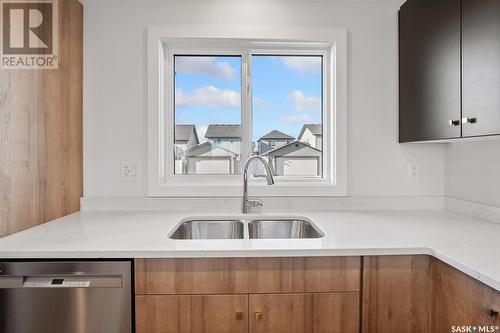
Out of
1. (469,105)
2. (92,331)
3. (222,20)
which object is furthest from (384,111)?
(92,331)

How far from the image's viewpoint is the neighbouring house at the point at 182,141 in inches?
79.4

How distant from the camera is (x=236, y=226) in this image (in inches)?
70.5

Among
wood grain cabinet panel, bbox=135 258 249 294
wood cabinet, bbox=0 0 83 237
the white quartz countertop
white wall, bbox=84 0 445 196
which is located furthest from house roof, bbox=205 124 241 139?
wood grain cabinet panel, bbox=135 258 249 294

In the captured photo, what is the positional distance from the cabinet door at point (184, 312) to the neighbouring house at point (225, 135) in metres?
1.07

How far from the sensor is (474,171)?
5.58 feet

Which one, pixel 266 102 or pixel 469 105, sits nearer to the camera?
pixel 469 105

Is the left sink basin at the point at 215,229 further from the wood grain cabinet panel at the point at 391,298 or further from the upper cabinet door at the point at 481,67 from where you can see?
the upper cabinet door at the point at 481,67

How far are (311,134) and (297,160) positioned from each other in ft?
0.66

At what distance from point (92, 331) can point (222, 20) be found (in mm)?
1765

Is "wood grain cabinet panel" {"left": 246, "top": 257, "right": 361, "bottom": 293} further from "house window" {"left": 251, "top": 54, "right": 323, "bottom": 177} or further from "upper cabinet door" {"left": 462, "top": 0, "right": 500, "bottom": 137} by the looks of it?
"house window" {"left": 251, "top": 54, "right": 323, "bottom": 177}

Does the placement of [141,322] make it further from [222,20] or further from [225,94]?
[222,20]

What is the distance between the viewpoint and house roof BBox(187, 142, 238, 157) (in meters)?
2.03

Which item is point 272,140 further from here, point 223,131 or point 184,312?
point 184,312

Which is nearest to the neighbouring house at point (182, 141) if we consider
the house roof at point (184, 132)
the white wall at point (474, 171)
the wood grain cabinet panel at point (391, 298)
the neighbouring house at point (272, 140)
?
the house roof at point (184, 132)
